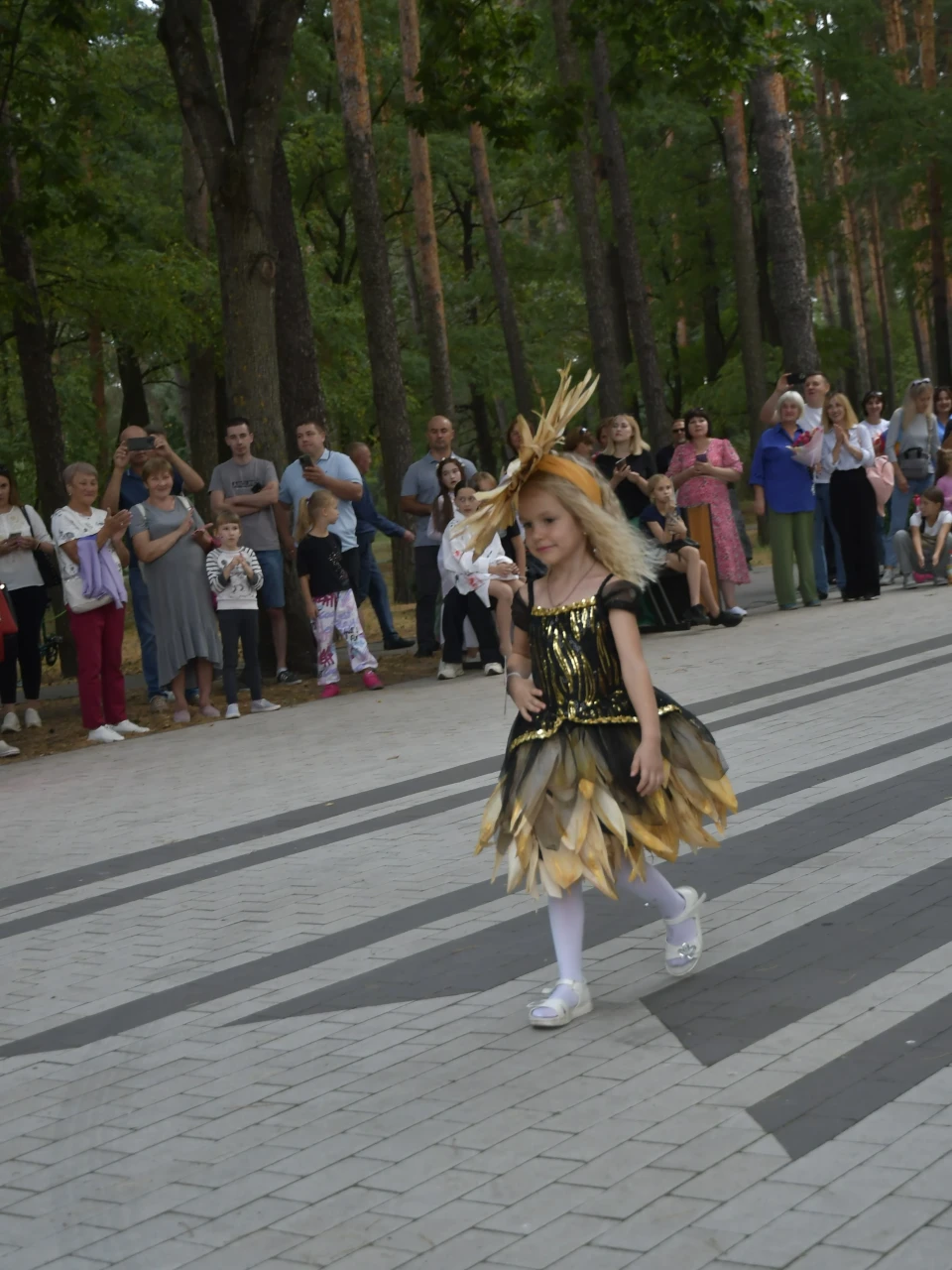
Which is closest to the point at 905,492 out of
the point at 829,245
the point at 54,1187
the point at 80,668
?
the point at 80,668

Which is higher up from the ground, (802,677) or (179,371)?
(179,371)

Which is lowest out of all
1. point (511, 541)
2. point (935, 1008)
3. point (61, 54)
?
point (935, 1008)

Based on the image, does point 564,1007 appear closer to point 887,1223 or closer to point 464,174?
point 887,1223

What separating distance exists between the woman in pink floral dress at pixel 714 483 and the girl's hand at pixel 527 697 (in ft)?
39.3

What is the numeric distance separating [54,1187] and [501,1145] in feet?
3.75

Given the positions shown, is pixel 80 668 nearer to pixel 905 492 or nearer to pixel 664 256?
pixel 905 492

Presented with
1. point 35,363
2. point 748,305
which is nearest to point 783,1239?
point 35,363

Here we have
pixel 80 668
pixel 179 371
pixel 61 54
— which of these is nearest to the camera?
pixel 80 668

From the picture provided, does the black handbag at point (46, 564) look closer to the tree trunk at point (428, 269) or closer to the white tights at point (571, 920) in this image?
the white tights at point (571, 920)

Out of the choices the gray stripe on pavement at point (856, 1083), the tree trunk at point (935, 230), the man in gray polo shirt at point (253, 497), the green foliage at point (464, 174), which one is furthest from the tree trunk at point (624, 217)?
the gray stripe on pavement at point (856, 1083)

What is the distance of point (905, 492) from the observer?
20.0m

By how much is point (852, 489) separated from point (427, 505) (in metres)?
4.33

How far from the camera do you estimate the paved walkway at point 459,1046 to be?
423 centimetres

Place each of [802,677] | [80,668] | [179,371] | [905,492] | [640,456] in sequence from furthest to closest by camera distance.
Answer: [179,371] < [905,492] < [640,456] < [80,668] < [802,677]
